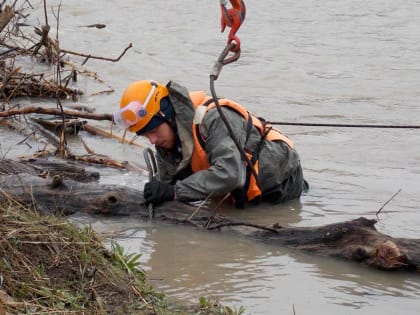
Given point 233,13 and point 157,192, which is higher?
point 233,13

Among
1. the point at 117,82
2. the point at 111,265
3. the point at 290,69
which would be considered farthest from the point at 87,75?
the point at 111,265

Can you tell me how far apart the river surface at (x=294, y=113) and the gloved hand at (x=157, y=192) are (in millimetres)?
204

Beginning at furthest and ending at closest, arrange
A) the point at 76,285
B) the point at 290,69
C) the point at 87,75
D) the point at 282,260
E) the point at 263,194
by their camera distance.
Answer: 1. the point at 290,69
2. the point at 87,75
3. the point at 263,194
4. the point at 282,260
5. the point at 76,285

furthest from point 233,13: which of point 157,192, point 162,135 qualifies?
point 157,192

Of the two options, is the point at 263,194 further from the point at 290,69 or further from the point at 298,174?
the point at 290,69

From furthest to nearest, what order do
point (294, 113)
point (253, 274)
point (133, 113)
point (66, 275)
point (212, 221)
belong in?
1. point (294, 113)
2. point (133, 113)
3. point (212, 221)
4. point (253, 274)
5. point (66, 275)

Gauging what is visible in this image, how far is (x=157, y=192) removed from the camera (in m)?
6.36

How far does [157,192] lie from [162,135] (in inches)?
18.5

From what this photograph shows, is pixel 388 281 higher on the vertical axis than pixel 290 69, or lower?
higher

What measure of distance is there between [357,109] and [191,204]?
551 centimetres

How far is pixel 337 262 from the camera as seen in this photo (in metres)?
5.77

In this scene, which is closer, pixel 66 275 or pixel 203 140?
pixel 66 275

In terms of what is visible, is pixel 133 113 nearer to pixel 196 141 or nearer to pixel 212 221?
pixel 196 141

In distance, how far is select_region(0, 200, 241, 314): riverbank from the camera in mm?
4266
